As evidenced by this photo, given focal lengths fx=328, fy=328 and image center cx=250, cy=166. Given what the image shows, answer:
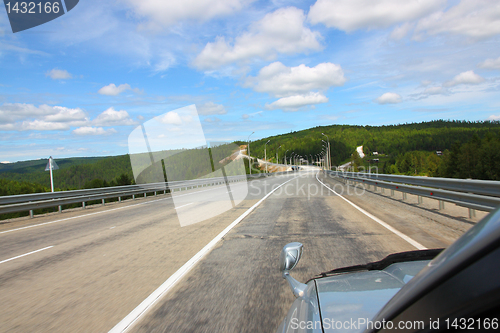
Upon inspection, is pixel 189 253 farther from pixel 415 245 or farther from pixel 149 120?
pixel 415 245

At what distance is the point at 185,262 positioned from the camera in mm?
5578

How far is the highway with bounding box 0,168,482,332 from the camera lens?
348cm

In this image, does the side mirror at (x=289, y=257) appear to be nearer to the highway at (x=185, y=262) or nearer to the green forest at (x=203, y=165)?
the highway at (x=185, y=262)

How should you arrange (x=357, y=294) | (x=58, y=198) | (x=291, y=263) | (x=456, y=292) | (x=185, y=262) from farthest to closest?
(x=58, y=198)
(x=185, y=262)
(x=291, y=263)
(x=357, y=294)
(x=456, y=292)

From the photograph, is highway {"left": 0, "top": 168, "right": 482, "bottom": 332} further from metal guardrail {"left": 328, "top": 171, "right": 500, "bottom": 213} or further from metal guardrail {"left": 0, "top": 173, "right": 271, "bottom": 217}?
metal guardrail {"left": 0, "top": 173, "right": 271, "bottom": 217}

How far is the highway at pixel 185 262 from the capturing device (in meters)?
3.48

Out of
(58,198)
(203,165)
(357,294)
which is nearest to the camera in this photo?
(357,294)

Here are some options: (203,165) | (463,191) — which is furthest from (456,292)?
(203,165)

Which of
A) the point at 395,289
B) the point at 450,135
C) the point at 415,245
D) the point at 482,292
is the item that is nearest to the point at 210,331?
the point at 395,289

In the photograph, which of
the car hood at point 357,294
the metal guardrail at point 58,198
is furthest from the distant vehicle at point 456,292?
the metal guardrail at point 58,198

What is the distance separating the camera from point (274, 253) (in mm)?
5879

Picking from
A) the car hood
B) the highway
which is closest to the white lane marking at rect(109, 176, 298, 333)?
the highway

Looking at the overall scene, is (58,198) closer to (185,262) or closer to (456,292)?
(185,262)

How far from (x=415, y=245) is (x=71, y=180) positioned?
132028 mm
